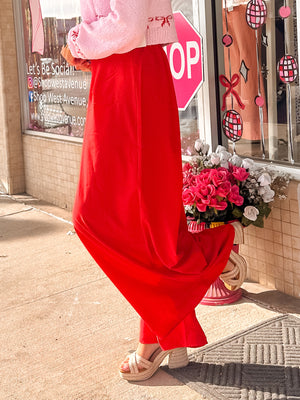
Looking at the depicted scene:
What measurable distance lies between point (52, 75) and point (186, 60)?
7.79ft

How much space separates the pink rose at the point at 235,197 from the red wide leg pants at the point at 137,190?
803 millimetres

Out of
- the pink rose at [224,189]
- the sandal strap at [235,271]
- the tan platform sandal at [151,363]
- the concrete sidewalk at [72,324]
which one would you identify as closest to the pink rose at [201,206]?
the pink rose at [224,189]

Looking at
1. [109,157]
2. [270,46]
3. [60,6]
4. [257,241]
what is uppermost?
[60,6]

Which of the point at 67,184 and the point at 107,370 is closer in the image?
the point at 107,370

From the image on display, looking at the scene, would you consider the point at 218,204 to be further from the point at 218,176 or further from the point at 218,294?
the point at 218,294

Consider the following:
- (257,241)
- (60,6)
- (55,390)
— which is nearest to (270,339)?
(257,241)

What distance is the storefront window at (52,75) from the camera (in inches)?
235

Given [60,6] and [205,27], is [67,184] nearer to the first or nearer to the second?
[60,6]

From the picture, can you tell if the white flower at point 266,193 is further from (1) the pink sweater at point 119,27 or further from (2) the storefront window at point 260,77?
(1) the pink sweater at point 119,27

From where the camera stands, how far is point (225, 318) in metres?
3.57

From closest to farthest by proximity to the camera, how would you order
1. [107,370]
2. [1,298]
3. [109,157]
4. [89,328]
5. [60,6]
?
1. [109,157]
2. [107,370]
3. [89,328]
4. [1,298]
5. [60,6]

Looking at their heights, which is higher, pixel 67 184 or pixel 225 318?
pixel 67 184

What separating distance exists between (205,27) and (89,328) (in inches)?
82.4

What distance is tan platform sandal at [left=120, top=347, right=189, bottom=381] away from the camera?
2949 mm
